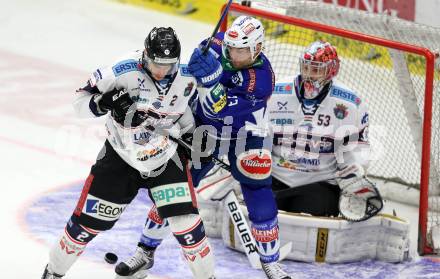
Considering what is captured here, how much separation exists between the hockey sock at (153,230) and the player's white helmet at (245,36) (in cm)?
83

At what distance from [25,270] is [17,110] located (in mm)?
2395

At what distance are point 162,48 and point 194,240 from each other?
0.80 meters

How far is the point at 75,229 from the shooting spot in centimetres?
443

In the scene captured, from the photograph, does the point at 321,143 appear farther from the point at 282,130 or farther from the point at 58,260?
the point at 58,260

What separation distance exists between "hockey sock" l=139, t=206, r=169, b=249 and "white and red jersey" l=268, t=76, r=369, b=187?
885 mm

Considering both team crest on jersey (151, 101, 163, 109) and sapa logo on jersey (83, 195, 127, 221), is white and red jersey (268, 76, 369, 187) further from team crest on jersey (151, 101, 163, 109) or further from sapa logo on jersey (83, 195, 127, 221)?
sapa logo on jersey (83, 195, 127, 221)

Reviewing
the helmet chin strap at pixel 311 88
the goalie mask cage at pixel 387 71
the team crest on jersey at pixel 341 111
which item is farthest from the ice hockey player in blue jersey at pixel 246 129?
the goalie mask cage at pixel 387 71

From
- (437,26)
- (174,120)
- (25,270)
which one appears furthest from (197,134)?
(437,26)

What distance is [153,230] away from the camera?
16.2 feet

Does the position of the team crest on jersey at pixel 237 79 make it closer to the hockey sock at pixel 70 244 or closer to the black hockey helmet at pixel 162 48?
the black hockey helmet at pixel 162 48

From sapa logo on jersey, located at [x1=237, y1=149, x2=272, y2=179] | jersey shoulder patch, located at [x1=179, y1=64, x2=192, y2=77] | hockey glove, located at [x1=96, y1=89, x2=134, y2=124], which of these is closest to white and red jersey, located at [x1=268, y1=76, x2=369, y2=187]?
sapa logo on jersey, located at [x1=237, y1=149, x2=272, y2=179]

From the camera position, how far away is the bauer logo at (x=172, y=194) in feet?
14.5

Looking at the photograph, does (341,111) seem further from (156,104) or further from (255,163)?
(156,104)

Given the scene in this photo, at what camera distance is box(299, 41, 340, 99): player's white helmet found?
5.21 m
